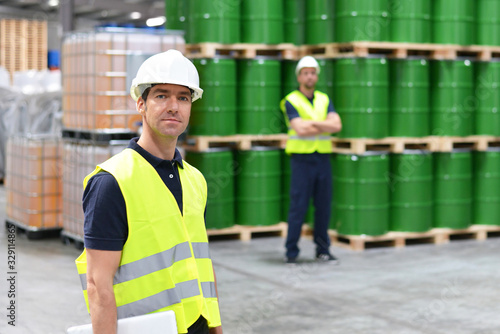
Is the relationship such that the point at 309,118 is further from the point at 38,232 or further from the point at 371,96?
the point at 38,232

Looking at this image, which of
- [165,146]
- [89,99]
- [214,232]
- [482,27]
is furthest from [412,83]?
[165,146]

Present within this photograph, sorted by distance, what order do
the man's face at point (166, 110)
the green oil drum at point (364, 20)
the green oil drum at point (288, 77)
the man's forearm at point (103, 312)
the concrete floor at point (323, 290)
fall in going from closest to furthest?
the man's forearm at point (103, 312), the man's face at point (166, 110), the concrete floor at point (323, 290), the green oil drum at point (364, 20), the green oil drum at point (288, 77)

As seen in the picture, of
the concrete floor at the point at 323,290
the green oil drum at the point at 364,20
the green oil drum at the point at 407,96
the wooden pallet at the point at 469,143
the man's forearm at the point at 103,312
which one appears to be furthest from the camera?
the wooden pallet at the point at 469,143

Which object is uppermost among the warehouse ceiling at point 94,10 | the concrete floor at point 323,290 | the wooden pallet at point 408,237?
the warehouse ceiling at point 94,10

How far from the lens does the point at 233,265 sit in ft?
21.5

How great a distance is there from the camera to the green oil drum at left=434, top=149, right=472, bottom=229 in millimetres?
7695

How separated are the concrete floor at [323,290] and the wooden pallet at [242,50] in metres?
1.99

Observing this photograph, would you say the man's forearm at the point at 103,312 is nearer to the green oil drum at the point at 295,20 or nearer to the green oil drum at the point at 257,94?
the green oil drum at the point at 257,94

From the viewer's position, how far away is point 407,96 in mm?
7387

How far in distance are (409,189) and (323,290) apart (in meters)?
2.19

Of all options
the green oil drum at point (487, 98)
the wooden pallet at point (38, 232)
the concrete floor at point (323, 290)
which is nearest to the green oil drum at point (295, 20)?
the green oil drum at point (487, 98)

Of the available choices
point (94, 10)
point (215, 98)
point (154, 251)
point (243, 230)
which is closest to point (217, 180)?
point (243, 230)

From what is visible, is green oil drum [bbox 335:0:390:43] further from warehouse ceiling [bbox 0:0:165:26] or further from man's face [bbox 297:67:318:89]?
warehouse ceiling [bbox 0:0:165:26]

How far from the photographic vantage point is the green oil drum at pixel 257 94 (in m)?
7.68
